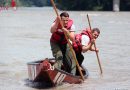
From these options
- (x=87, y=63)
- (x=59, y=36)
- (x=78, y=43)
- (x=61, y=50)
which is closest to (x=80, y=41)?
(x=78, y=43)

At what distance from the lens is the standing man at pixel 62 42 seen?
39.9ft

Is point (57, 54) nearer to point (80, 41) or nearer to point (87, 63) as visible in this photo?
point (80, 41)

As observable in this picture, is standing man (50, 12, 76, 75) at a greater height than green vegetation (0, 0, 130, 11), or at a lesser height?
greater

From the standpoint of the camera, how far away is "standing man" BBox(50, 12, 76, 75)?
39.9 ft

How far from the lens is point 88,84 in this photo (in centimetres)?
1342

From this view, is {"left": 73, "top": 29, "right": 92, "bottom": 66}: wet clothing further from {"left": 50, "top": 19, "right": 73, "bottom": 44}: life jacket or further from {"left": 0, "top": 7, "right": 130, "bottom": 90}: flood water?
{"left": 0, "top": 7, "right": 130, "bottom": 90}: flood water

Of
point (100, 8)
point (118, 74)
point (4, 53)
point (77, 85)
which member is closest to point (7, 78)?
point (77, 85)

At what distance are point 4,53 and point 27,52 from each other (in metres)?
0.84

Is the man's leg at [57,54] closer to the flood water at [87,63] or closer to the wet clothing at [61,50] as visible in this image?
the wet clothing at [61,50]

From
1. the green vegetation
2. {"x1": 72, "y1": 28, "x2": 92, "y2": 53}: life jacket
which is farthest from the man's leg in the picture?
the green vegetation

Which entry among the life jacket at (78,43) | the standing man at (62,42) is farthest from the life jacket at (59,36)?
the life jacket at (78,43)

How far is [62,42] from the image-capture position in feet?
41.5

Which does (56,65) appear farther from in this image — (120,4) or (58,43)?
(120,4)

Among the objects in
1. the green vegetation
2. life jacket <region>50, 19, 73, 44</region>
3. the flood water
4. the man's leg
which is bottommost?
the green vegetation
